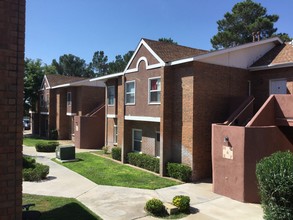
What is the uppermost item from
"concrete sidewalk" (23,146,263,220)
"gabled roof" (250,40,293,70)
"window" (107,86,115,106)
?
"gabled roof" (250,40,293,70)

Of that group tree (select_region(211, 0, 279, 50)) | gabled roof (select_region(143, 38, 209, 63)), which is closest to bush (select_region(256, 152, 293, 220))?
gabled roof (select_region(143, 38, 209, 63))

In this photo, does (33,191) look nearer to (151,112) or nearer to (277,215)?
(151,112)

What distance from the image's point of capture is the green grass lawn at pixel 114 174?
14820mm

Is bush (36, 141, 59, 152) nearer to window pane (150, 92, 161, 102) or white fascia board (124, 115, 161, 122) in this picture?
white fascia board (124, 115, 161, 122)

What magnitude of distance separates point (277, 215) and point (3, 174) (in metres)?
8.30

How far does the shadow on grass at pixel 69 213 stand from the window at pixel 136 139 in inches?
396

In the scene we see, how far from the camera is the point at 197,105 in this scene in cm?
1564

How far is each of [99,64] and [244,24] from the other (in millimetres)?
54284

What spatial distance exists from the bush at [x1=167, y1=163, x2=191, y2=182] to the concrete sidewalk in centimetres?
54

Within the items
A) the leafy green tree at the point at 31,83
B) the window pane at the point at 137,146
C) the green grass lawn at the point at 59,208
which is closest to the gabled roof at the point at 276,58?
the window pane at the point at 137,146

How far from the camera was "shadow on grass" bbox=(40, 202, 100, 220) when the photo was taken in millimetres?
9695

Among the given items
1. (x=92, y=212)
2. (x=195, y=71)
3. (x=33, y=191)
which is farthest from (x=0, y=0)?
(x=195, y=71)

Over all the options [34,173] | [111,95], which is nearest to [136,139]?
[111,95]

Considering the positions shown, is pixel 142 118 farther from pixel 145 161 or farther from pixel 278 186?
pixel 278 186
